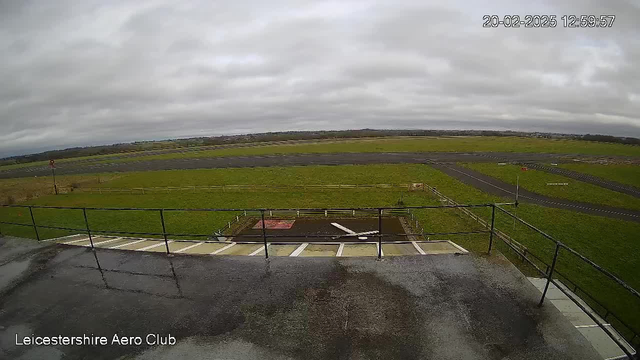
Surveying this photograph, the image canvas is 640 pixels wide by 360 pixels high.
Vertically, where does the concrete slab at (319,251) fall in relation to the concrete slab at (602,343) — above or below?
above

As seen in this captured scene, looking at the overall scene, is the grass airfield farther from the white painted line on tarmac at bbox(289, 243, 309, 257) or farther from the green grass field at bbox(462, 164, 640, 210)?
the white painted line on tarmac at bbox(289, 243, 309, 257)

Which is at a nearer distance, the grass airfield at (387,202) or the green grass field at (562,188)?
the grass airfield at (387,202)

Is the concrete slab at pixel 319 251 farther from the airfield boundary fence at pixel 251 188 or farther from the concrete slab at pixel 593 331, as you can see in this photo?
the airfield boundary fence at pixel 251 188

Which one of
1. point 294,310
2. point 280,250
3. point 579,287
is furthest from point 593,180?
point 294,310

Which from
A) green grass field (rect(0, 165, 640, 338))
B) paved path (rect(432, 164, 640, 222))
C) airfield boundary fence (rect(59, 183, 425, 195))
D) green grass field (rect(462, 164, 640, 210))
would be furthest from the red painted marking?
green grass field (rect(462, 164, 640, 210))

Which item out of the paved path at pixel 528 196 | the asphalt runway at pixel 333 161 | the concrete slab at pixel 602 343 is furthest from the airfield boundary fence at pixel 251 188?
the concrete slab at pixel 602 343

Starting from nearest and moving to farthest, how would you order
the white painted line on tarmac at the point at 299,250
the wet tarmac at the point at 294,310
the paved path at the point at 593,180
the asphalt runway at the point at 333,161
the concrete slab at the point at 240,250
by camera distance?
the wet tarmac at the point at 294,310 < the white painted line on tarmac at the point at 299,250 < the concrete slab at the point at 240,250 < the paved path at the point at 593,180 < the asphalt runway at the point at 333,161
